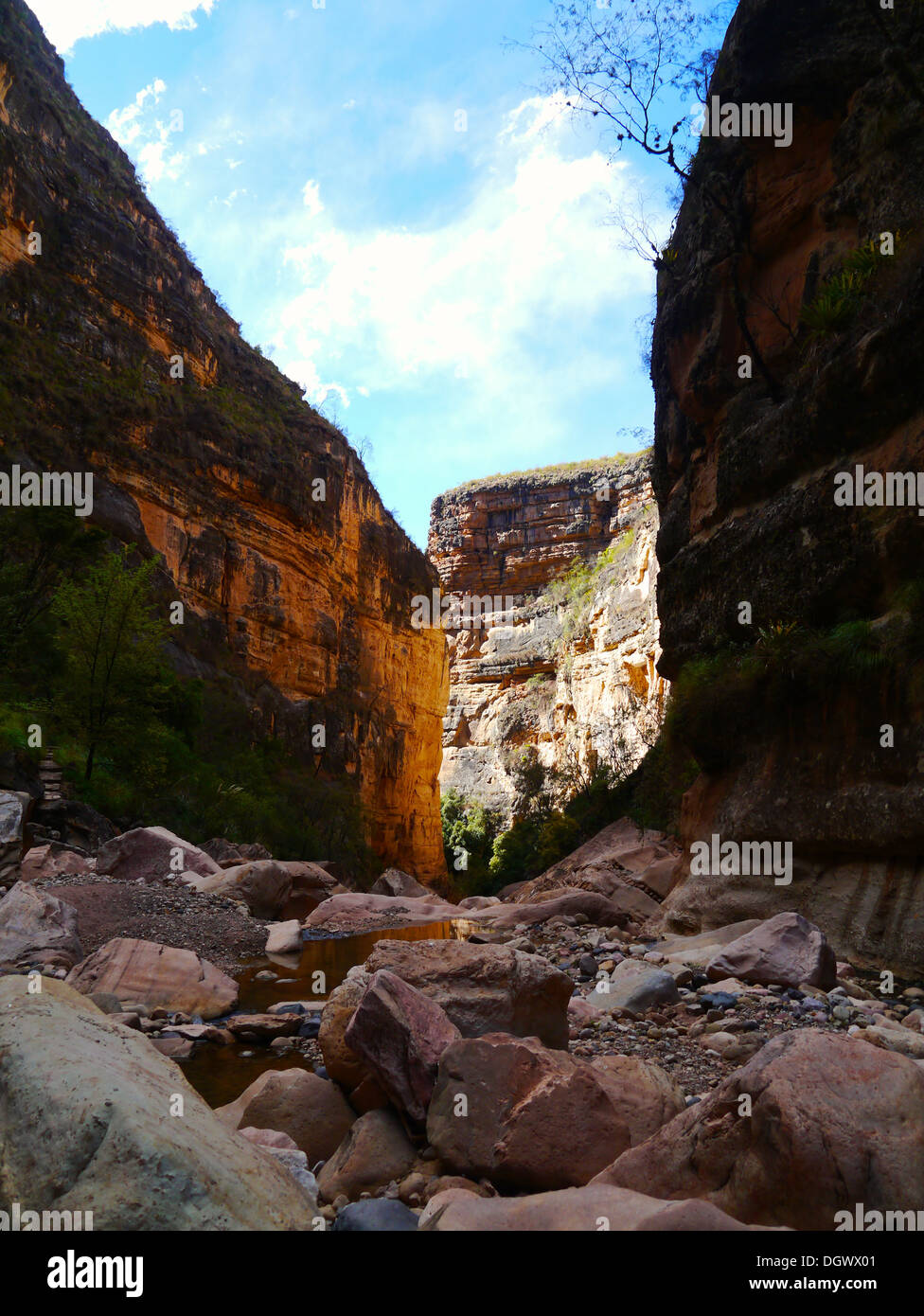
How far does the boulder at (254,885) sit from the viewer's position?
1212 centimetres

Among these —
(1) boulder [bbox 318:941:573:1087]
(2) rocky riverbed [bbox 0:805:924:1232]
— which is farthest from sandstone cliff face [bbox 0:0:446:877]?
(1) boulder [bbox 318:941:573:1087]

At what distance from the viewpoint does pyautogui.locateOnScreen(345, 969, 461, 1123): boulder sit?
3973 mm

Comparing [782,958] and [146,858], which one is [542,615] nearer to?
[146,858]

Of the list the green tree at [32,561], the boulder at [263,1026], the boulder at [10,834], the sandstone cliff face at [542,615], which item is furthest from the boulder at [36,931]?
the sandstone cliff face at [542,615]

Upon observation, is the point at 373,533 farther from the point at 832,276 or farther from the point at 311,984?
the point at 311,984

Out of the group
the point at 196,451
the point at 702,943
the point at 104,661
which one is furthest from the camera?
the point at 196,451

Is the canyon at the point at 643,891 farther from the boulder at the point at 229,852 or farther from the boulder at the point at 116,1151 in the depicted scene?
the boulder at the point at 229,852

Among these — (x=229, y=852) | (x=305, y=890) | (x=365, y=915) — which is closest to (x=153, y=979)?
(x=365, y=915)

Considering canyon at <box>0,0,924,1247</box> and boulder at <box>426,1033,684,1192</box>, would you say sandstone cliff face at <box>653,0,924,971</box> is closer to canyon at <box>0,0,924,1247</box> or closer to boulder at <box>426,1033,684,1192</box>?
canyon at <box>0,0,924,1247</box>

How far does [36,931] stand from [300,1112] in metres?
4.63

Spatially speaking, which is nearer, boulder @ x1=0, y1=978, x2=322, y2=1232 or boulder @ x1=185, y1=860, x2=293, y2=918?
boulder @ x1=0, y1=978, x2=322, y2=1232

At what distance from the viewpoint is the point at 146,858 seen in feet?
40.1

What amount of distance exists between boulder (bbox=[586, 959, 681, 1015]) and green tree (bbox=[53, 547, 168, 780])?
13716mm
